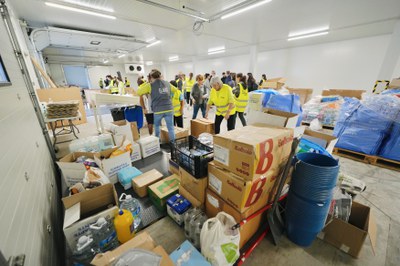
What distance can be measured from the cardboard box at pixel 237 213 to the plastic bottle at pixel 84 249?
976 mm

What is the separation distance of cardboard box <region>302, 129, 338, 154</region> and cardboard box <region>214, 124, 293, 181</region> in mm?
1049

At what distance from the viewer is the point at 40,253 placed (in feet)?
3.04

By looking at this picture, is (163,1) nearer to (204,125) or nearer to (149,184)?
(204,125)

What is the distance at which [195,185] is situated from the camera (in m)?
1.57

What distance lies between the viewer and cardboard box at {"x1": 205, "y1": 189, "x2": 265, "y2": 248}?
1274 millimetres

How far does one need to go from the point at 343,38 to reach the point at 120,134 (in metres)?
8.70

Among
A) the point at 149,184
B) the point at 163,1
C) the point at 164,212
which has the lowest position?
the point at 164,212

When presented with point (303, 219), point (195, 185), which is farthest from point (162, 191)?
point (303, 219)

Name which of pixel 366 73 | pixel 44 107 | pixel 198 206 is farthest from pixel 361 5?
pixel 44 107

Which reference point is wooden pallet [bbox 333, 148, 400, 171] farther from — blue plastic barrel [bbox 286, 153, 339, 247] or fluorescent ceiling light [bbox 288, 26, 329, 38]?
fluorescent ceiling light [bbox 288, 26, 329, 38]

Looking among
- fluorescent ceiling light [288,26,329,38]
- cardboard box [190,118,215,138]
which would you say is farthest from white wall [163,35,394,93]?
cardboard box [190,118,215,138]

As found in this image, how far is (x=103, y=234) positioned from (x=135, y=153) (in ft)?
5.28

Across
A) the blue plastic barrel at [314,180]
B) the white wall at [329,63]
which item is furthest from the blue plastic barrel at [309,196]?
the white wall at [329,63]

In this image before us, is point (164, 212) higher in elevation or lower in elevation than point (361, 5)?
lower
